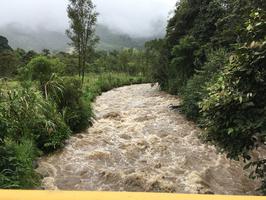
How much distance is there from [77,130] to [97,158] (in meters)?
2.22

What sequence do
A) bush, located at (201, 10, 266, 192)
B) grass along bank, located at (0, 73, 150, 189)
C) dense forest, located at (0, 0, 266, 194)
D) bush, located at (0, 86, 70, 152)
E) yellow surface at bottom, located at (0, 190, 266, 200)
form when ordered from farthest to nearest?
bush, located at (0, 86, 70, 152), grass along bank, located at (0, 73, 150, 189), dense forest, located at (0, 0, 266, 194), bush, located at (201, 10, 266, 192), yellow surface at bottom, located at (0, 190, 266, 200)

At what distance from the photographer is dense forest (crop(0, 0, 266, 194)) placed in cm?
421

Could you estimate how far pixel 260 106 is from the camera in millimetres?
4207

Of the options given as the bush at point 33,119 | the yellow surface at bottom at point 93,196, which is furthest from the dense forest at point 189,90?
the yellow surface at bottom at point 93,196

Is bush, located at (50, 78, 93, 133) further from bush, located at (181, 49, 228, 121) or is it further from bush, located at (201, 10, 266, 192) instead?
bush, located at (201, 10, 266, 192)

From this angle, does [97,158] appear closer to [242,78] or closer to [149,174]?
[149,174]

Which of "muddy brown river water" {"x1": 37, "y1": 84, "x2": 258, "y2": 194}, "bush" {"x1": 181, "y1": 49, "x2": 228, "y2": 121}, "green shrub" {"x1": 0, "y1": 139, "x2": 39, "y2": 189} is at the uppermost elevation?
"bush" {"x1": 181, "y1": 49, "x2": 228, "y2": 121}

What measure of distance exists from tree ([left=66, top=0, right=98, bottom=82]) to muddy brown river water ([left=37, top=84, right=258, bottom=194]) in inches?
361

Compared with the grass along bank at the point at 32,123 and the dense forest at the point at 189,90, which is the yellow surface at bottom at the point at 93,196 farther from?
the grass along bank at the point at 32,123

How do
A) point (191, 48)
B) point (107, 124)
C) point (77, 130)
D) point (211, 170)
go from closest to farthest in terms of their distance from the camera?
point (211, 170) < point (77, 130) < point (107, 124) < point (191, 48)

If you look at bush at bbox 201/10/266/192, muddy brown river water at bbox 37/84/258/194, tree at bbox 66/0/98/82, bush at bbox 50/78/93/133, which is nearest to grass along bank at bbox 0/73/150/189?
bush at bbox 50/78/93/133

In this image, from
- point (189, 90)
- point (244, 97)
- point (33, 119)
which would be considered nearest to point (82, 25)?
point (189, 90)

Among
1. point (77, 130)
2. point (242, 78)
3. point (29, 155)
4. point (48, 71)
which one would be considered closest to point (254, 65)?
point (242, 78)

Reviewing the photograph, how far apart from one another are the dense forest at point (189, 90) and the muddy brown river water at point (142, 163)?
Result: 42 cm
